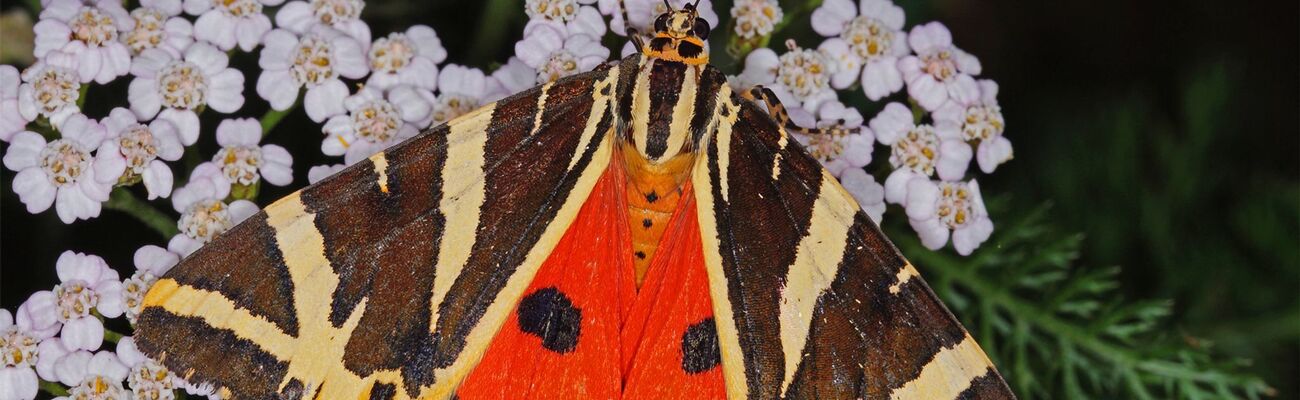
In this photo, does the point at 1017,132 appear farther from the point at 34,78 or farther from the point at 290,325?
the point at 34,78

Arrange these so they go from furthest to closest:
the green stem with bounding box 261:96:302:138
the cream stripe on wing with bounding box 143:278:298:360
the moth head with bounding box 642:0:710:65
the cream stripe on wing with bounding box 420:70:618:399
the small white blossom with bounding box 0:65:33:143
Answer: the green stem with bounding box 261:96:302:138 → the small white blossom with bounding box 0:65:33:143 → the moth head with bounding box 642:0:710:65 → the cream stripe on wing with bounding box 420:70:618:399 → the cream stripe on wing with bounding box 143:278:298:360

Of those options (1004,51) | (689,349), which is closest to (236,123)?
(689,349)

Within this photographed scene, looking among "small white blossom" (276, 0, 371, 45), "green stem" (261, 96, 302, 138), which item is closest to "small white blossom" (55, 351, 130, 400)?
"green stem" (261, 96, 302, 138)

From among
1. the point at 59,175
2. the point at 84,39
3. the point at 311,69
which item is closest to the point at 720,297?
the point at 311,69

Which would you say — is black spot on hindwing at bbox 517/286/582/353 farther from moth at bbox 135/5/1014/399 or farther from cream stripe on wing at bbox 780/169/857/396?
cream stripe on wing at bbox 780/169/857/396

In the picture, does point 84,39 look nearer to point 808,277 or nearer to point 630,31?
point 630,31
